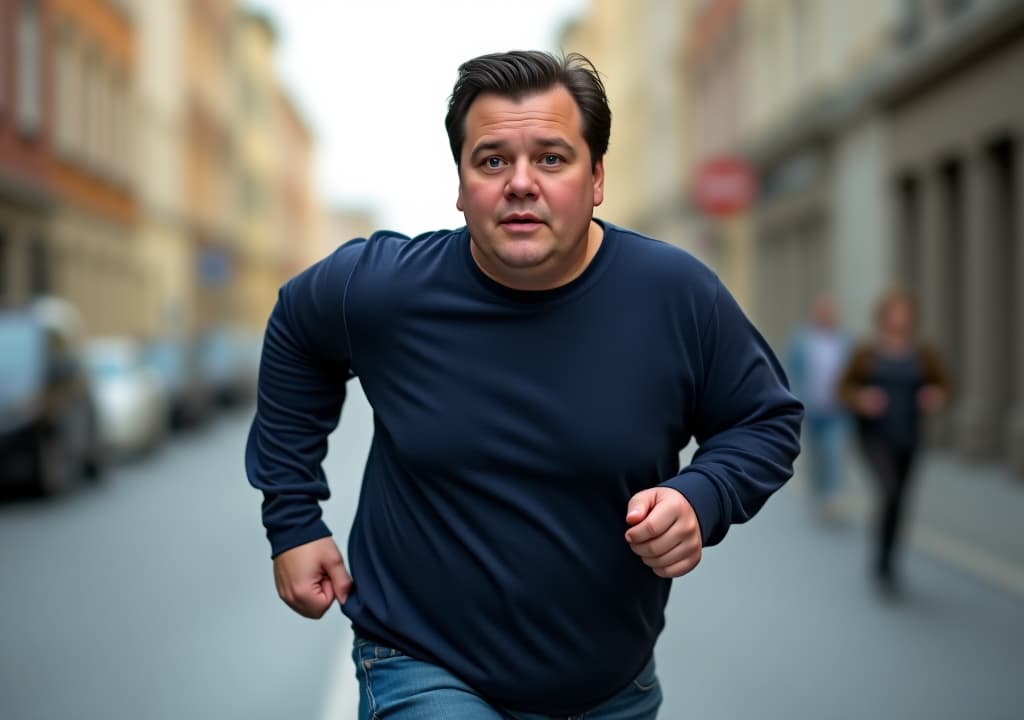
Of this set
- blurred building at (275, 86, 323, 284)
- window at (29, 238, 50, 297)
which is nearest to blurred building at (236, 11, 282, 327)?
blurred building at (275, 86, 323, 284)

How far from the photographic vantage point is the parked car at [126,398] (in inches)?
770

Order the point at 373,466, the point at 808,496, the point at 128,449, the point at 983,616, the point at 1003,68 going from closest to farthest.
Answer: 1. the point at 373,466
2. the point at 983,616
3. the point at 808,496
4. the point at 1003,68
5. the point at 128,449

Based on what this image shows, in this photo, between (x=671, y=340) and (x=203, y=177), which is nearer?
(x=671, y=340)

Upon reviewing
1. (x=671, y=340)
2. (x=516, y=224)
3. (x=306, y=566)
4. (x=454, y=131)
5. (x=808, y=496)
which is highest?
(x=454, y=131)

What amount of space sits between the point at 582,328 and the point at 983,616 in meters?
6.36

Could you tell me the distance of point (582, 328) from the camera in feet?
8.73

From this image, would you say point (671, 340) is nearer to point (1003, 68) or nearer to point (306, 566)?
point (306, 566)

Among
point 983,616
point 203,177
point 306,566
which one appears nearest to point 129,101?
point 203,177

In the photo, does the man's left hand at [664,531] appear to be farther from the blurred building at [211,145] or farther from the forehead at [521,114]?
the blurred building at [211,145]

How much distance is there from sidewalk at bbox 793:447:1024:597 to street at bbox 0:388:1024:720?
0.78 feet

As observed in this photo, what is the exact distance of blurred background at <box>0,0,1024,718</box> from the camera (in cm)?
720

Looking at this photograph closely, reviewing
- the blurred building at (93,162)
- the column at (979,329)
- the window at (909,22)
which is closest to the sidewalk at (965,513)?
the column at (979,329)

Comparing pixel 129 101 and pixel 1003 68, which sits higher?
pixel 129 101

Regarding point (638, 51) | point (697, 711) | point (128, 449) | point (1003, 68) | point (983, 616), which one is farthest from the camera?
point (638, 51)
